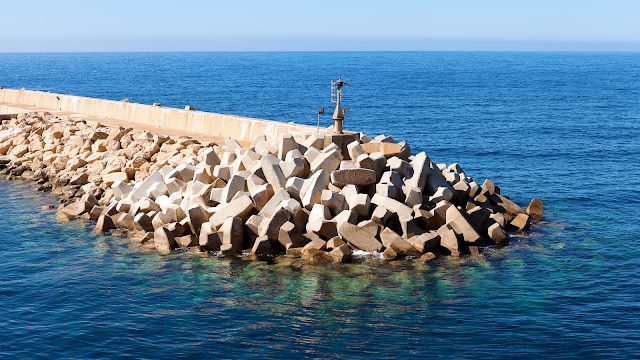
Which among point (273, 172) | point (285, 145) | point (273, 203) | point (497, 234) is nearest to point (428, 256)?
point (497, 234)

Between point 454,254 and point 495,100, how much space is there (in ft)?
141

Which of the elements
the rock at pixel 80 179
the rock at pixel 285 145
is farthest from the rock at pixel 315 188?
the rock at pixel 80 179

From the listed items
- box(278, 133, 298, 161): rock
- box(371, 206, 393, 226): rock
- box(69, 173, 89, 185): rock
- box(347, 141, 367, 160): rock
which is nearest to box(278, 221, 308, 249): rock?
box(371, 206, 393, 226): rock

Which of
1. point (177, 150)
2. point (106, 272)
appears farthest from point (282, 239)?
point (177, 150)

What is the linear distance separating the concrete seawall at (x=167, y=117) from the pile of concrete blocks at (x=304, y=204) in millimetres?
2142

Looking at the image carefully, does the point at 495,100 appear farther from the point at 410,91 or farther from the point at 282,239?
the point at 282,239

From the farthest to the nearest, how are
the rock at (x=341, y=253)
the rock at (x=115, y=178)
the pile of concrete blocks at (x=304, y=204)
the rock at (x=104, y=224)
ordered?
1. the rock at (x=115, y=178)
2. the rock at (x=104, y=224)
3. the pile of concrete blocks at (x=304, y=204)
4. the rock at (x=341, y=253)

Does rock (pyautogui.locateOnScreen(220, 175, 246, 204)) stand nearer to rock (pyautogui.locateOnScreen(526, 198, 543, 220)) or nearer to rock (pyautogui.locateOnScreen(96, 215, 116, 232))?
rock (pyautogui.locateOnScreen(96, 215, 116, 232))

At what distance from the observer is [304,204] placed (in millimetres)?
15039

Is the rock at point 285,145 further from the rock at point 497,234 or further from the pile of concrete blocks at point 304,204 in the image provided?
the rock at point 497,234

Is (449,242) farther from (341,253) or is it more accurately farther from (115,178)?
(115,178)

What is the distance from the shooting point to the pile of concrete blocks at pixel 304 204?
47.0 ft

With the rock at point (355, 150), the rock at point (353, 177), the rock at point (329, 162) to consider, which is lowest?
the rock at point (353, 177)

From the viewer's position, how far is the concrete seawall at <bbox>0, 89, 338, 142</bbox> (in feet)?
66.3
